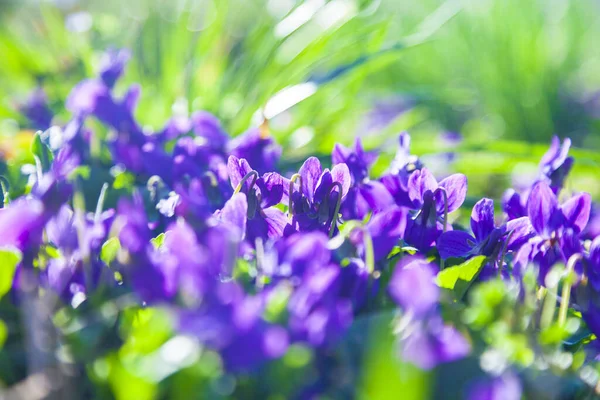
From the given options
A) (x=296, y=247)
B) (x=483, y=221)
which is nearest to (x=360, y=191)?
(x=483, y=221)

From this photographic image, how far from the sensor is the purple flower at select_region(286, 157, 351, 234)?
89 centimetres

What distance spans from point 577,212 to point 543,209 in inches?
2.1

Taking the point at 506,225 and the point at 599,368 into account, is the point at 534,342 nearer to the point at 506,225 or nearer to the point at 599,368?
the point at 599,368

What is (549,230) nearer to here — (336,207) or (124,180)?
(336,207)

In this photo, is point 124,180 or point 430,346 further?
point 124,180

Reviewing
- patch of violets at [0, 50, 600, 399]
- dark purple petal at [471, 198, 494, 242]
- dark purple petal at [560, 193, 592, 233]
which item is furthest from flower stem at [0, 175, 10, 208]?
dark purple petal at [560, 193, 592, 233]

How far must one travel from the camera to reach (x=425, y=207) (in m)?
0.91

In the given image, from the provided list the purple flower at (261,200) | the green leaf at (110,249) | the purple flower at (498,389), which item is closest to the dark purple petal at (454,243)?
the purple flower at (261,200)

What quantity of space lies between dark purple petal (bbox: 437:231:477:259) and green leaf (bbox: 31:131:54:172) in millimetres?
562

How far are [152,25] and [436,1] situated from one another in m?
1.94

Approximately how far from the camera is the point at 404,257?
0.85 meters

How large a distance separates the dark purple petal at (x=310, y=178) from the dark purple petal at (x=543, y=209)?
28cm

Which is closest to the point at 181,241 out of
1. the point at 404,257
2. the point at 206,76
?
the point at 404,257

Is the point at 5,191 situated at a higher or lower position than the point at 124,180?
higher
